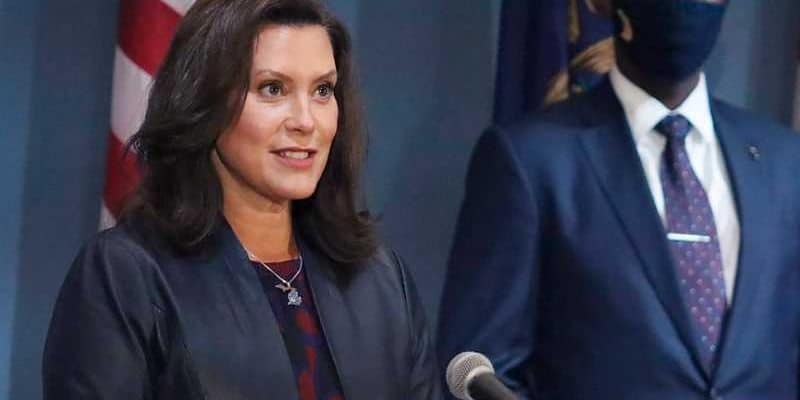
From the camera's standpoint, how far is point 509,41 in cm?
221

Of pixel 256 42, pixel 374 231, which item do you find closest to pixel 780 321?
pixel 374 231

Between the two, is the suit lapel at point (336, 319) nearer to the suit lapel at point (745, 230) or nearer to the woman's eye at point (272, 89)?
the woman's eye at point (272, 89)

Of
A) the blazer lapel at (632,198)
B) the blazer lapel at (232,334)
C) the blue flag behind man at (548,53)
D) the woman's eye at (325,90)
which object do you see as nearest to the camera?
the blazer lapel at (232,334)

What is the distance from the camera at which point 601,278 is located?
176 centimetres

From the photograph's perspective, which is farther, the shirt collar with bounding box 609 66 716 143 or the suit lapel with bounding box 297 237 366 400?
the shirt collar with bounding box 609 66 716 143

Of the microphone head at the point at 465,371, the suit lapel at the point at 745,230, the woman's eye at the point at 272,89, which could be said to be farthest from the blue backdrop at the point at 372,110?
the microphone head at the point at 465,371

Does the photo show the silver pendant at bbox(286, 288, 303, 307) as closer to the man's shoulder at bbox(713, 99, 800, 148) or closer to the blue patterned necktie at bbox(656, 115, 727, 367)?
the blue patterned necktie at bbox(656, 115, 727, 367)

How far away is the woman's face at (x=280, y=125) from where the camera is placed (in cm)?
134

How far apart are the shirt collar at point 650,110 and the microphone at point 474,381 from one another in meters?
0.66

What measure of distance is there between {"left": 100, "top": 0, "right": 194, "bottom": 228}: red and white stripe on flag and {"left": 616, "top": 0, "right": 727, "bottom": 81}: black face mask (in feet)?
2.16

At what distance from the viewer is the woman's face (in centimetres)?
134

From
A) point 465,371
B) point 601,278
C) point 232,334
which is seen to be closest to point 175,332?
point 232,334

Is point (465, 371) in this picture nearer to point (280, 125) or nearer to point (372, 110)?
point (280, 125)

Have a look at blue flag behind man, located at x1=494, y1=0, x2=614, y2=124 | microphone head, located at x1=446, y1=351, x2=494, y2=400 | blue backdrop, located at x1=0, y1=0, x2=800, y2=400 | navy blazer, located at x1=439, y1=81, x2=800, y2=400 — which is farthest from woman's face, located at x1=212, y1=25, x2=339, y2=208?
blue backdrop, located at x1=0, y1=0, x2=800, y2=400
